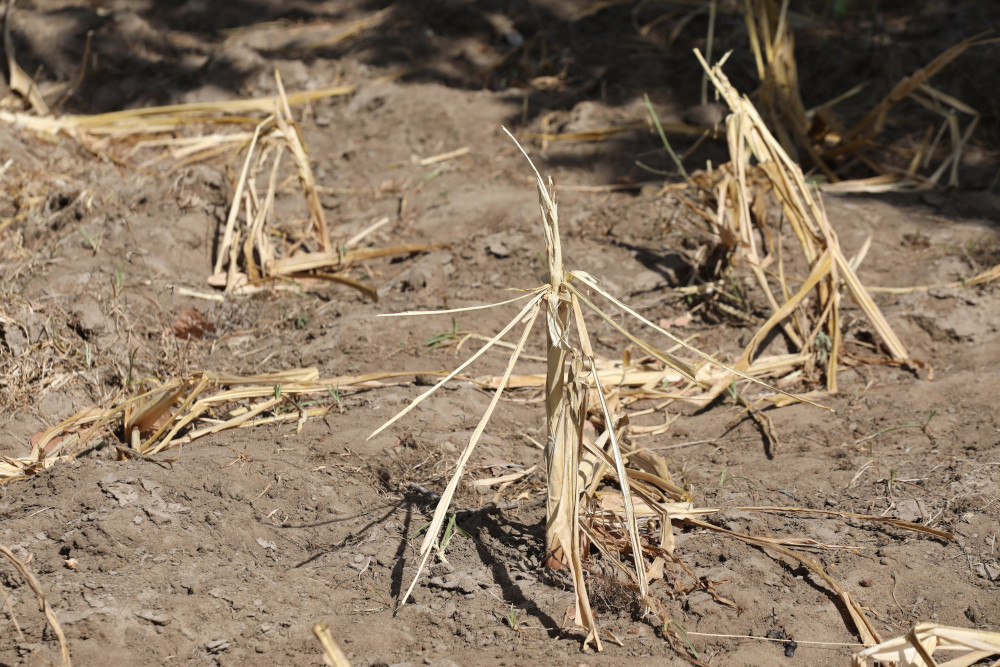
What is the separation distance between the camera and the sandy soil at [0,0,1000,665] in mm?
1636

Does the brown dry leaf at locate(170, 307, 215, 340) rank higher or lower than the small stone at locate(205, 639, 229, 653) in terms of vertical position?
lower

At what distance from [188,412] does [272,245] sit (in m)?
1.16

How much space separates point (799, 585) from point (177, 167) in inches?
141

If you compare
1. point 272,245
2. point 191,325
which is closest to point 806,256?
point 272,245

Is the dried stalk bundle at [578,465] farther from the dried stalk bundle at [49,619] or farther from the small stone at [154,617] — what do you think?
the dried stalk bundle at [49,619]

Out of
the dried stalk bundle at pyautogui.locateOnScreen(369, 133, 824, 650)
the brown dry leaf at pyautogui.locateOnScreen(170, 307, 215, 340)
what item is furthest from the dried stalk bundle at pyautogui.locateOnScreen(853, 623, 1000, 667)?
the brown dry leaf at pyautogui.locateOnScreen(170, 307, 215, 340)

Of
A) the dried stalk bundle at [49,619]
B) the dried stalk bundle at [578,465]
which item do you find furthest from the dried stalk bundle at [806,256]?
the dried stalk bundle at [49,619]

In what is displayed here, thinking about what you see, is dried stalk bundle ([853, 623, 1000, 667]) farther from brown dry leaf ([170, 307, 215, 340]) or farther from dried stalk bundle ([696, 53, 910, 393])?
brown dry leaf ([170, 307, 215, 340])

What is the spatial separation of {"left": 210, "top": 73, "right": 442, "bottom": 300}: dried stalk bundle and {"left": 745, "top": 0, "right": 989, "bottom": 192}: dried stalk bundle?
1804 millimetres

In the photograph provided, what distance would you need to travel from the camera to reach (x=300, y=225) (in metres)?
3.75

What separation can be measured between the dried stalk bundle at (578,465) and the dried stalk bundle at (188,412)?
2.76 feet

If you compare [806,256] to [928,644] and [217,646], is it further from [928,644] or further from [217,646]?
[217,646]

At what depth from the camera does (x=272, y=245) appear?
11.0 ft

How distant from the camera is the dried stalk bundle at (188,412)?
2160 millimetres
